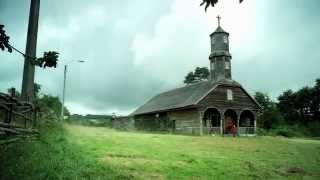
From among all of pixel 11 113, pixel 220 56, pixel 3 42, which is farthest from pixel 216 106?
pixel 3 42

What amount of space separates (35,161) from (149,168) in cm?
326

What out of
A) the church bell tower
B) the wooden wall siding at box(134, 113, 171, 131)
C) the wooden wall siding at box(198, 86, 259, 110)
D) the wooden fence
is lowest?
the wooden fence

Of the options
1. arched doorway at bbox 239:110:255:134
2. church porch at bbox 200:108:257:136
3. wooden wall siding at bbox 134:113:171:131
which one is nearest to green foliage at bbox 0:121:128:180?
church porch at bbox 200:108:257:136

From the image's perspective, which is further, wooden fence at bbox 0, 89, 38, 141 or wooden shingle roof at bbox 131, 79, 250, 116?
wooden shingle roof at bbox 131, 79, 250, 116

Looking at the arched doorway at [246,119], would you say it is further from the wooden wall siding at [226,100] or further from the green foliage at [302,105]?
the green foliage at [302,105]

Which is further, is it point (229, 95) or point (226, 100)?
point (229, 95)

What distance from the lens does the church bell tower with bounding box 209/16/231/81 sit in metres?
43.9

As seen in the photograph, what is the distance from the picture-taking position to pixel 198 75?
8519cm

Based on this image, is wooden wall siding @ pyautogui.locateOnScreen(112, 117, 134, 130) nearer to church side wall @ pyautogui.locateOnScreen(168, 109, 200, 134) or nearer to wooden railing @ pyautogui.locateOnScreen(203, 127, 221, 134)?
church side wall @ pyautogui.locateOnScreen(168, 109, 200, 134)

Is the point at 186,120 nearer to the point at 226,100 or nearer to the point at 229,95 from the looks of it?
the point at 226,100

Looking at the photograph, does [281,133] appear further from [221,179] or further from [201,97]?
[221,179]

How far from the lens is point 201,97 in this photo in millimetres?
39906

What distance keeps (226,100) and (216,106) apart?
63.6 inches

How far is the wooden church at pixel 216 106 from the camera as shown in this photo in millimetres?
40800
